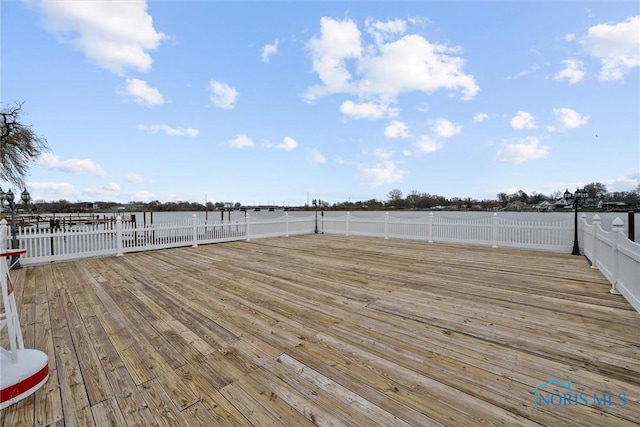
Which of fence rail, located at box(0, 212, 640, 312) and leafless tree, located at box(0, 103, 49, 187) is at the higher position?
leafless tree, located at box(0, 103, 49, 187)

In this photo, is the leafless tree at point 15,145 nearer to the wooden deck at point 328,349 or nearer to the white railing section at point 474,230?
the wooden deck at point 328,349

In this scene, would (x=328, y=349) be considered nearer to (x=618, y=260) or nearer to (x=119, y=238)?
(x=618, y=260)

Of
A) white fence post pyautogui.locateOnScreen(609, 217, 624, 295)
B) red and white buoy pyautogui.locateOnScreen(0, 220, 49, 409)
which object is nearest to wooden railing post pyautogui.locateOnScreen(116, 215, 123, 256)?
red and white buoy pyautogui.locateOnScreen(0, 220, 49, 409)

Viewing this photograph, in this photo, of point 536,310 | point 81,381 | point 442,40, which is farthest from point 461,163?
point 81,381

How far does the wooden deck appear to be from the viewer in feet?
5.24

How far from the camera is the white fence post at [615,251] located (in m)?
3.92

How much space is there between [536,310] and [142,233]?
938cm

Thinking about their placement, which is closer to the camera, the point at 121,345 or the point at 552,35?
the point at 121,345

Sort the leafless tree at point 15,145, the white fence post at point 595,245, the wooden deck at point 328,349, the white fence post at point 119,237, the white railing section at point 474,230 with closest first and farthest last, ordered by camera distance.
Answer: the wooden deck at point 328,349, the white fence post at point 595,245, the white fence post at point 119,237, the white railing section at point 474,230, the leafless tree at point 15,145

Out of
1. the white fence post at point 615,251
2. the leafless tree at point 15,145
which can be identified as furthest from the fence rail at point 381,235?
the leafless tree at point 15,145

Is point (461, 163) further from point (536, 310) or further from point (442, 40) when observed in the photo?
point (536, 310)

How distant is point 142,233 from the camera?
805 cm

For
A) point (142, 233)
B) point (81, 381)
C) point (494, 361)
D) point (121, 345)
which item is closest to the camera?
point (81, 381)

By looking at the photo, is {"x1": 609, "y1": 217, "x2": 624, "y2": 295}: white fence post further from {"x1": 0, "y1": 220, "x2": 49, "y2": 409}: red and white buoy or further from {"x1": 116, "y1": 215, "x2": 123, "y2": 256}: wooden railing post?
{"x1": 116, "y1": 215, "x2": 123, "y2": 256}: wooden railing post
